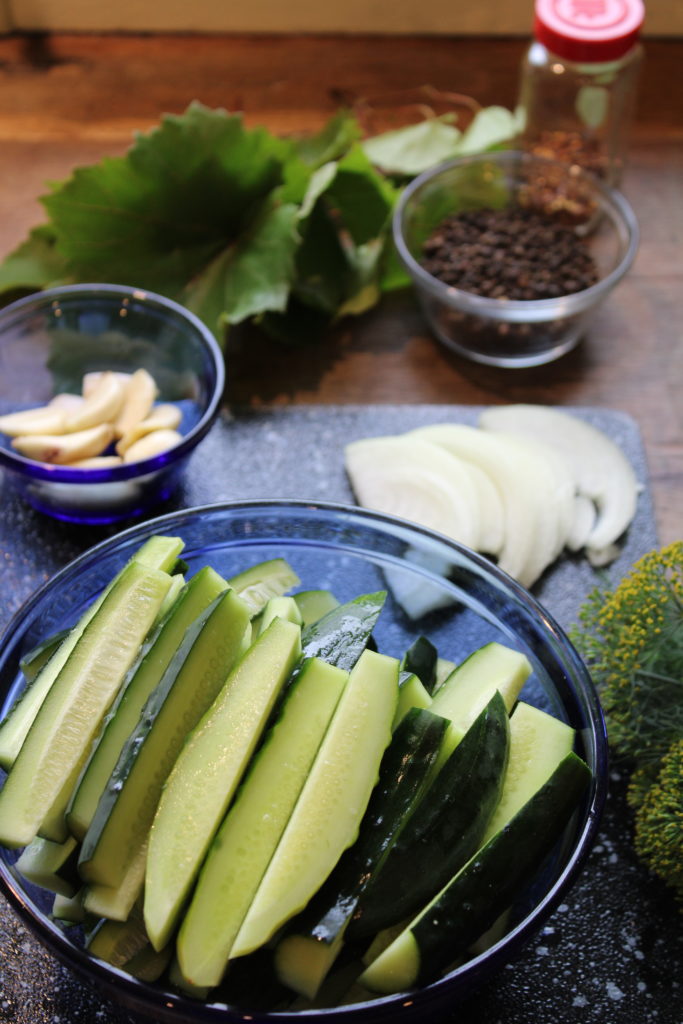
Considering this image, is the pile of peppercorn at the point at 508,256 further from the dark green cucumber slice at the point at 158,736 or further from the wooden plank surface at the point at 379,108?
the dark green cucumber slice at the point at 158,736

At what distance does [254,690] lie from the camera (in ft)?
2.81

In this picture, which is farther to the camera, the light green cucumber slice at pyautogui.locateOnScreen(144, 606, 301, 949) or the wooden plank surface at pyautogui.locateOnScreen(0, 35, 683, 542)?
the wooden plank surface at pyautogui.locateOnScreen(0, 35, 683, 542)

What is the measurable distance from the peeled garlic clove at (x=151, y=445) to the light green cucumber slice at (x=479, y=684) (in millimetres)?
573

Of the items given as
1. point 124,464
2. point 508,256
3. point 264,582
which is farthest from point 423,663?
point 508,256

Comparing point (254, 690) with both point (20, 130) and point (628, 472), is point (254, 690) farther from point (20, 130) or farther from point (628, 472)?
point (20, 130)

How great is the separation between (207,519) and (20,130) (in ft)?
4.01

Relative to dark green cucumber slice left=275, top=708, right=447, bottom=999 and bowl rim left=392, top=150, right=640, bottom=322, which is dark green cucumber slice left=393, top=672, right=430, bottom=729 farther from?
bowl rim left=392, top=150, right=640, bottom=322

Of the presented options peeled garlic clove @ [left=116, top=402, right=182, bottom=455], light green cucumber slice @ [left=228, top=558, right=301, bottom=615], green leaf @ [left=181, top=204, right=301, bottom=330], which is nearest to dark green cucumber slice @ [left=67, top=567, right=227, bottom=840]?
light green cucumber slice @ [left=228, top=558, right=301, bottom=615]

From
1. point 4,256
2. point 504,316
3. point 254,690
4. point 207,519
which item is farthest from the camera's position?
point 4,256

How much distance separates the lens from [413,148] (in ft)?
6.33

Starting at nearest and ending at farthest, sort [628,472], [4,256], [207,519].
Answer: [207,519] → [628,472] → [4,256]

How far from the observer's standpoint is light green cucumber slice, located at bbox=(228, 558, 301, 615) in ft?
3.58

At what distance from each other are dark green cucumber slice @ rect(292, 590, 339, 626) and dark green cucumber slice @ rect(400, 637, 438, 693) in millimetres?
103

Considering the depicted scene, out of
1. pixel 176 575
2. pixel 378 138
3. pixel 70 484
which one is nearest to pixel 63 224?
pixel 70 484
